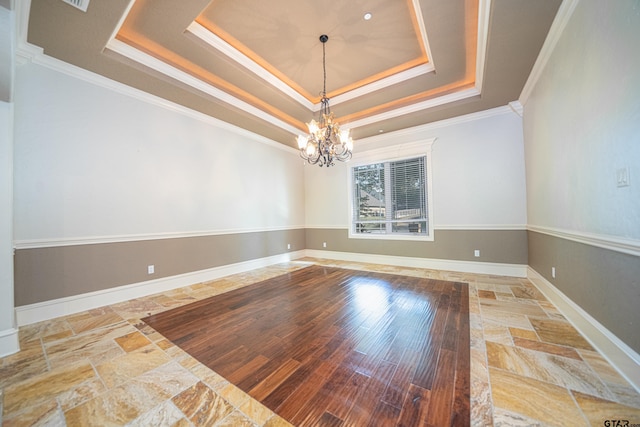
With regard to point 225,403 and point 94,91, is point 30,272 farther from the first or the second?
point 225,403

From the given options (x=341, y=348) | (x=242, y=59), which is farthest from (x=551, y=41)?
(x=341, y=348)

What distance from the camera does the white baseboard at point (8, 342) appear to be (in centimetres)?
186

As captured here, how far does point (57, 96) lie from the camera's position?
107 inches

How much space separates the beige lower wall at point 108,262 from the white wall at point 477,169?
4.29 meters

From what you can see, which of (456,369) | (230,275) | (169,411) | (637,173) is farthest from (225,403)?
(230,275)

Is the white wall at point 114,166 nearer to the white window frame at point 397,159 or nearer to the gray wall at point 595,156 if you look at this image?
the white window frame at point 397,159

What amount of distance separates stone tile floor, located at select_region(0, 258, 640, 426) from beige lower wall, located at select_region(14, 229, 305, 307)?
1.35 feet

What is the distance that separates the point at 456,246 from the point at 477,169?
4.94 ft

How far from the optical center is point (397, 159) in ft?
17.0

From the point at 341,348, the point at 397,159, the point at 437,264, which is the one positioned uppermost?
the point at 397,159

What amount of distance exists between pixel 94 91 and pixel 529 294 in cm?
632

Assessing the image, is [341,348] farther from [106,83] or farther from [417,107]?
[106,83]

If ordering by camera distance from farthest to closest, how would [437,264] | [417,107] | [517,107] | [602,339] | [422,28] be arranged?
[437,264], [417,107], [517,107], [422,28], [602,339]

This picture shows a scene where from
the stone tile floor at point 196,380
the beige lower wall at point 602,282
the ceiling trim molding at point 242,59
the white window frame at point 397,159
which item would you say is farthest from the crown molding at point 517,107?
the ceiling trim molding at point 242,59
